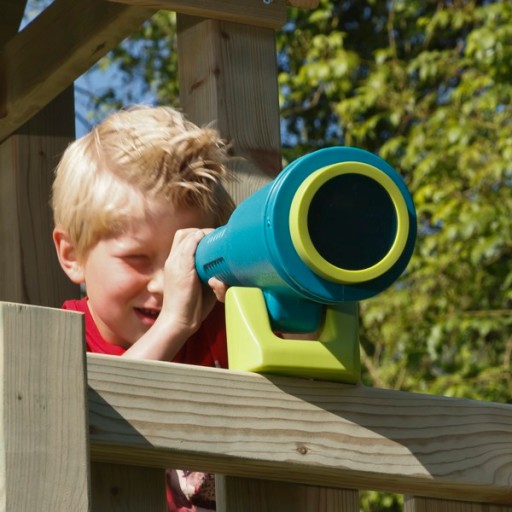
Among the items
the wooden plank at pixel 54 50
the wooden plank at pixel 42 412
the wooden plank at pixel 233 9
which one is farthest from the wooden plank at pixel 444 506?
the wooden plank at pixel 54 50

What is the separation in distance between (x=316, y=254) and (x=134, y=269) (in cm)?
68

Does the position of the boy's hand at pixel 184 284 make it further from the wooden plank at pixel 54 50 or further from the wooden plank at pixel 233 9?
the wooden plank at pixel 54 50

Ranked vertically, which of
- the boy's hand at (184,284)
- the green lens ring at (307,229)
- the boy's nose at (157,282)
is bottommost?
the green lens ring at (307,229)

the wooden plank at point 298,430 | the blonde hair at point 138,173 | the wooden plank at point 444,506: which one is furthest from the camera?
the blonde hair at point 138,173

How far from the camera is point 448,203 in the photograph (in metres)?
5.64

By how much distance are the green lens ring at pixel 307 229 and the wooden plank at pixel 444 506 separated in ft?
1.16

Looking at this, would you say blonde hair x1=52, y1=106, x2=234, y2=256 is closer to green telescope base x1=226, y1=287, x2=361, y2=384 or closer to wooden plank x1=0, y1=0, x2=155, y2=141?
wooden plank x1=0, y1=0, x2=155, y2=141

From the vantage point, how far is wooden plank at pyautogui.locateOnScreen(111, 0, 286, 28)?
171 cm

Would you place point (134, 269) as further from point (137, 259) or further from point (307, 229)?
point (307, 229)

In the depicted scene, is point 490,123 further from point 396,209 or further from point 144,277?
point 396,209

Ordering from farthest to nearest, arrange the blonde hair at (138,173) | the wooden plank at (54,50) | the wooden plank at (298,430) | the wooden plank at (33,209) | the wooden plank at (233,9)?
the wooden plank at (33,209) < the wooden plank at (54,50) < the blonde hair at (138,173) < the wooden plank at (233,9) < the wooden plank at (298,430)

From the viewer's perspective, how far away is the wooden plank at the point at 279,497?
1.34m

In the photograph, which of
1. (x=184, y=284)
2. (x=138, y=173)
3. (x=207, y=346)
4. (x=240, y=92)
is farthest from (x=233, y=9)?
(x=207, y=346)

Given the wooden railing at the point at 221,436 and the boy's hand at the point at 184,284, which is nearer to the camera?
the wooden railing at the point at 221,436
